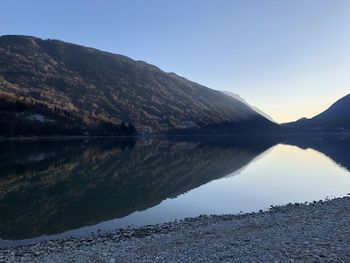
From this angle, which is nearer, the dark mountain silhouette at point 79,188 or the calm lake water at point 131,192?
the calm lake water at point 131,192

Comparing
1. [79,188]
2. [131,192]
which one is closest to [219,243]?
[131,192]

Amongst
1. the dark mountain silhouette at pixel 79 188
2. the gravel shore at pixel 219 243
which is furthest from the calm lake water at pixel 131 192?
the gravel shore at pixel 219 243

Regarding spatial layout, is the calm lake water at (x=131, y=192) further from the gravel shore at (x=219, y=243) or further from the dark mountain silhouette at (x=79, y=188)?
the gravel shore at (x=219, y=243)

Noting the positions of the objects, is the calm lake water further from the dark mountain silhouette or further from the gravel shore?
the gravel shore

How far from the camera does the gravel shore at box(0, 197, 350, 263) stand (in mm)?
20266

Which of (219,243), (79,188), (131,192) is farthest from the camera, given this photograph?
(79,188)

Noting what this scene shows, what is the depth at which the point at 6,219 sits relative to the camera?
36781 millimetres

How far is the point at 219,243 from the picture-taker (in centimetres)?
2431

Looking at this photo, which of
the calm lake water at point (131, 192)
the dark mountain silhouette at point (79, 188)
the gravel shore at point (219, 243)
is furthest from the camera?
the dark mountain silhouette at point (79, 188)

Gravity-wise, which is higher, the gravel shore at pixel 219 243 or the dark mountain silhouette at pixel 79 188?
the gravel shore at pixel 219 243

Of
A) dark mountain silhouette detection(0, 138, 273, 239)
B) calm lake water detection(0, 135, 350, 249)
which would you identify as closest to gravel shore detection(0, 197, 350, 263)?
calm lake water detection(0, 135, 350, 249)

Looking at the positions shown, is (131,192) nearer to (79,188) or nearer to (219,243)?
(79,188)

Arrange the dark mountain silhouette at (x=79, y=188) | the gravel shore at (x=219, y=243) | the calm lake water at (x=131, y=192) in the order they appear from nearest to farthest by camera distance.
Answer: the gravel shore at (x=219, y=243)
the calm lake water at (x=131, y=192)
the dark mountain silhouette at (x=79, y=188)

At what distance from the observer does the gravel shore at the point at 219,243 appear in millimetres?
20266
